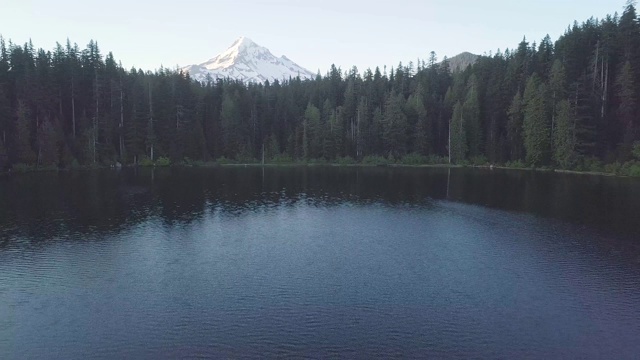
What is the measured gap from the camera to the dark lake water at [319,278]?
25641 millimetres

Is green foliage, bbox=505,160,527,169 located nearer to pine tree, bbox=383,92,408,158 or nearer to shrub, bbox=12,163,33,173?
pine tree, bbox=383,92,408,158

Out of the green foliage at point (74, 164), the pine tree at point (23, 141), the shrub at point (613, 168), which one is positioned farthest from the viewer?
the green foliage at point (74, 164)

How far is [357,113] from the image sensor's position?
167625mm

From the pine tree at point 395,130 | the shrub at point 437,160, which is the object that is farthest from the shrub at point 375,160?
the shrub at point 437,160

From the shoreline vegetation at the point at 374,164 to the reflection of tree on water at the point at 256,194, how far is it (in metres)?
8.37

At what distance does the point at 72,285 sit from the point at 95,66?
13136cm

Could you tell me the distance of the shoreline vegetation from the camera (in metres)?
106

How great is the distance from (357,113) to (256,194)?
92.0 metres

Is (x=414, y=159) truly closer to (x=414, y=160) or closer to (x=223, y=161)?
(x=414, y=160)

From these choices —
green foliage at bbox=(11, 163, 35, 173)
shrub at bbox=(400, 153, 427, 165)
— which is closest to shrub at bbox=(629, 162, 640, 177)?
shrub at bbox=(400, 153, 427, 165)

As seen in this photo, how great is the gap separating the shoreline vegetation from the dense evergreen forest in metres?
0.74

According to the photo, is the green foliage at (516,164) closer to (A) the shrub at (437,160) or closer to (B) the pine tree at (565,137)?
(B) the pine tree at (565,137)

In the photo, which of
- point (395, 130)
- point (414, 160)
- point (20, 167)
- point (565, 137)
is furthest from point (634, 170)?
point (20, 167)

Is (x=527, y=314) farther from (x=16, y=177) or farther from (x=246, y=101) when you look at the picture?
(x=246, y=101)
